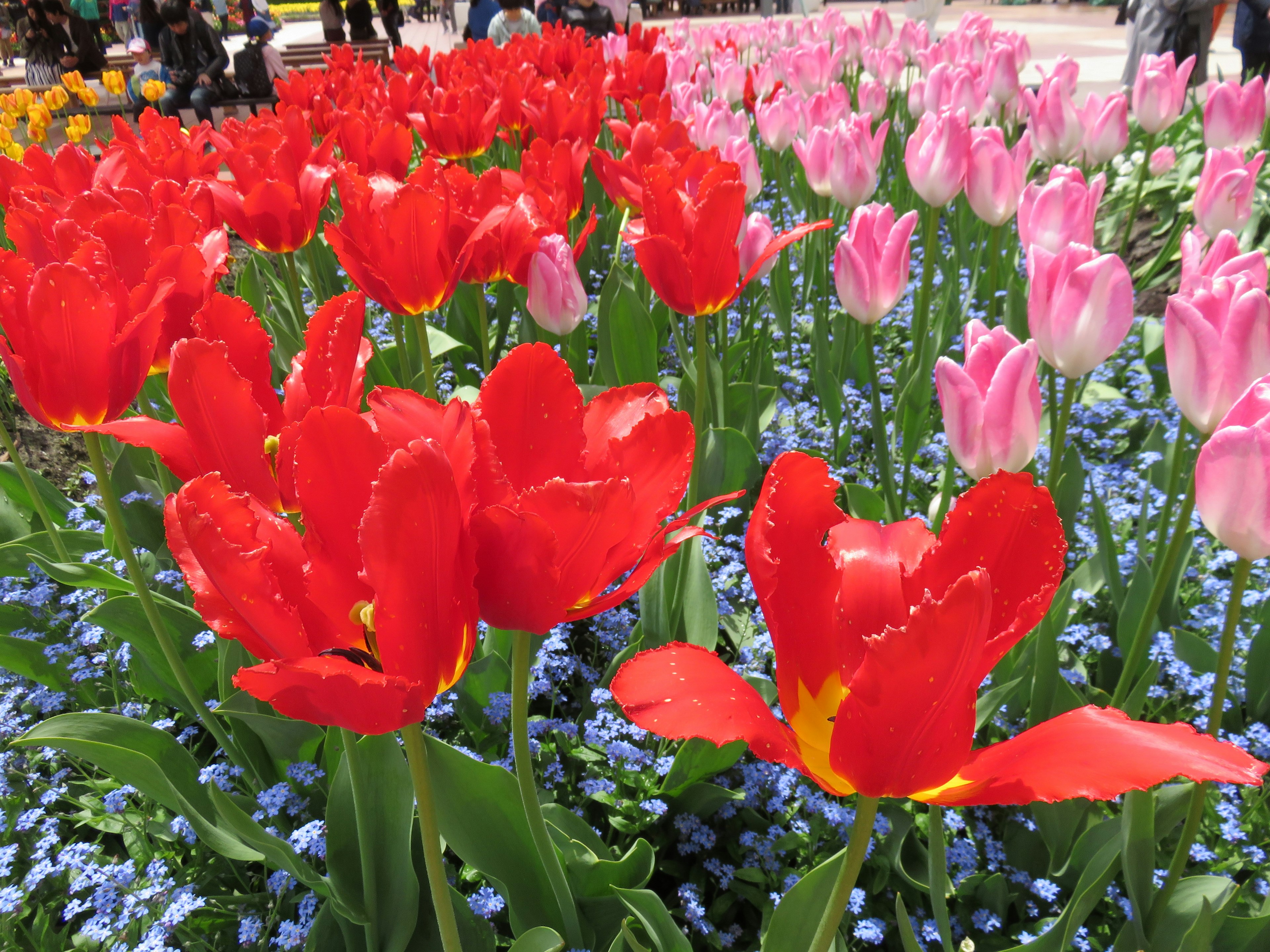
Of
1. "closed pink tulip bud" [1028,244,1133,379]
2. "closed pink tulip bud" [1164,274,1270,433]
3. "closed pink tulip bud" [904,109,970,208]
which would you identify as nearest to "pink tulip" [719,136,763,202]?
"closed pink tulip bud" [904,109,970,208]

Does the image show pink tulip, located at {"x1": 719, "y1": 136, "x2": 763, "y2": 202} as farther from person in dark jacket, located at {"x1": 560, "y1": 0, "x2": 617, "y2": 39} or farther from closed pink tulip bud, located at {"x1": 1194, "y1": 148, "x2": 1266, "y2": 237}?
person in dark jacket, located at {"x1": 560, "y1": 0, "x2": 617, "y2": 39}

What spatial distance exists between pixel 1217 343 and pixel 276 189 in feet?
6.08

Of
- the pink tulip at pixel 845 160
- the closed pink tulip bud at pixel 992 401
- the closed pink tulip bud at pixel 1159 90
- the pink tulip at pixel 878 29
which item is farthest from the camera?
the pink tulip at pixel 878 29

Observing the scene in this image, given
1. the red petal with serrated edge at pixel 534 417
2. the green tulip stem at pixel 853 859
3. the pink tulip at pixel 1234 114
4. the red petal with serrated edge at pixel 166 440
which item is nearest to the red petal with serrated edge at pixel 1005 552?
Answer: the green tulip stem at pixel 853 859

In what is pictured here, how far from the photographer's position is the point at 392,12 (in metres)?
13.2

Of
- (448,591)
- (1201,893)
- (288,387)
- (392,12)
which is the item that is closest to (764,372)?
(1201,893)

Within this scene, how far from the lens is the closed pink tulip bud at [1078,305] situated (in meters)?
1.14

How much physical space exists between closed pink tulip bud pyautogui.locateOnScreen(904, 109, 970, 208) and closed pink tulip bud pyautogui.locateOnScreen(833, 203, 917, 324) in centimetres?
45

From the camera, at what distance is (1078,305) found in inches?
46.3

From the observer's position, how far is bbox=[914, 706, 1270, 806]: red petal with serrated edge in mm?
486

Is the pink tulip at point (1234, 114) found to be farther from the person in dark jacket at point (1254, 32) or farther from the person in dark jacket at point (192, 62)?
the person in dark jacket at point (192, 62)

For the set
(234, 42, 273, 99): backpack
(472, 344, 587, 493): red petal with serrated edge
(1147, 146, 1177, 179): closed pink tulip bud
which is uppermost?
(234, 42, 273, 99): backpack

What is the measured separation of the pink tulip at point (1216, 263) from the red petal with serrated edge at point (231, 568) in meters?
1.09

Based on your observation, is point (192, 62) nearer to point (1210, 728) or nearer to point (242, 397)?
point (242, 397)
